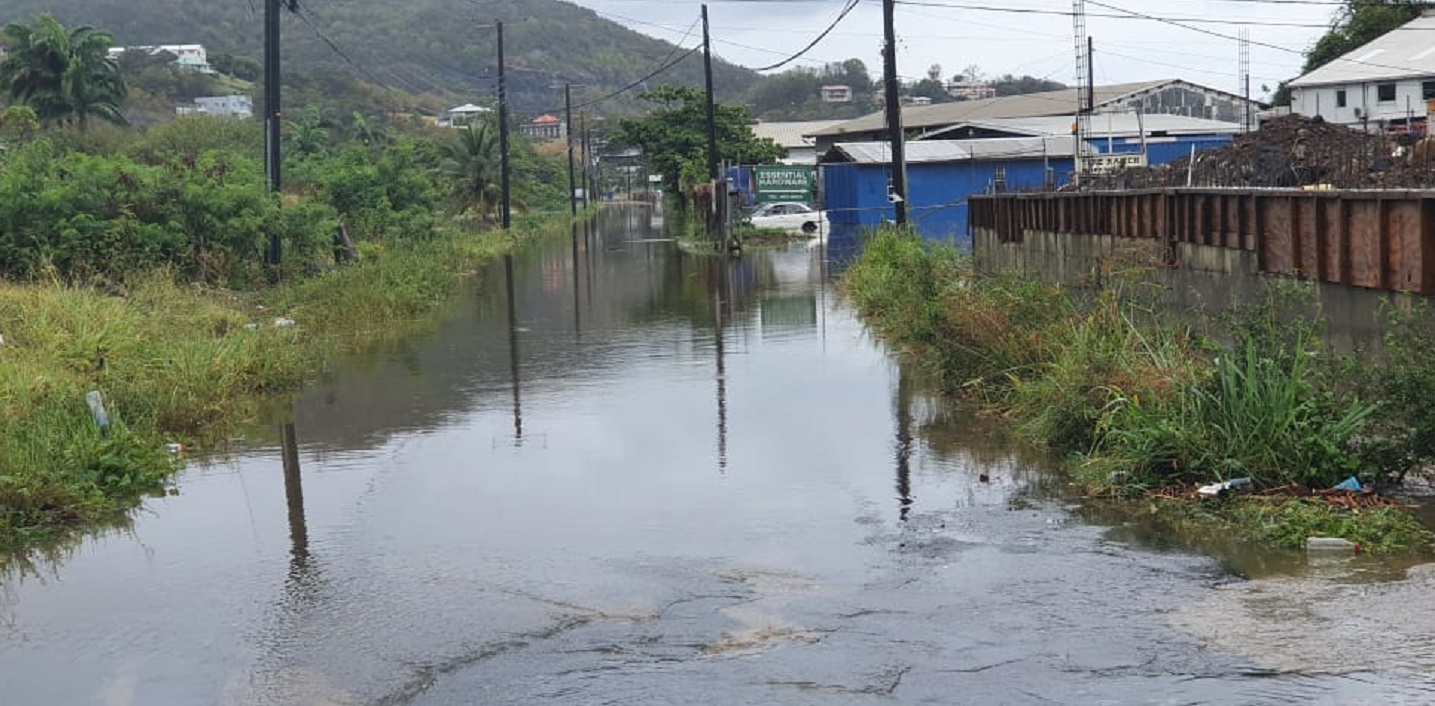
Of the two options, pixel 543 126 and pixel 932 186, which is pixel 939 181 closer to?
pixel 932 186

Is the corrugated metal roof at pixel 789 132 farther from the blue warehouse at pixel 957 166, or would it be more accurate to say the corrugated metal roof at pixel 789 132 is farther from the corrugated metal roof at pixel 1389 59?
the blue warehouse at pixel 957 166

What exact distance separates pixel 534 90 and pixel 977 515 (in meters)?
165

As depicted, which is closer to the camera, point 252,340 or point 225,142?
point 252,340

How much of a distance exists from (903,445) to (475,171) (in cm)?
5463

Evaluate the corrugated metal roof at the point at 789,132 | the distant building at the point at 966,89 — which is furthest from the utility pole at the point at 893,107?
the distant building at the point at 966,89

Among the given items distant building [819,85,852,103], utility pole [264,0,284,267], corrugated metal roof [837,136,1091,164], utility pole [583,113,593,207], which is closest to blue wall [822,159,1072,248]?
corrugated metal roof [837,136,1091,164]

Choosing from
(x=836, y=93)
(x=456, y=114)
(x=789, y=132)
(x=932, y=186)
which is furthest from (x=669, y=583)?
(x=836, y=93)

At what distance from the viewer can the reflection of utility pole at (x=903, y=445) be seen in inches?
433

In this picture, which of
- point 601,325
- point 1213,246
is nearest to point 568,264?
Answer: point 601,325

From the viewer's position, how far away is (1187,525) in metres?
9.85

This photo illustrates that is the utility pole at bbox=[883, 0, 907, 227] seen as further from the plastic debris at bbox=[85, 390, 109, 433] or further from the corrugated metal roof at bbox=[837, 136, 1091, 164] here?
the plastic debris at bbox=[85, 390, 109, 433]

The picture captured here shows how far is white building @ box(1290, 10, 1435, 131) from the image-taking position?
2108 inches

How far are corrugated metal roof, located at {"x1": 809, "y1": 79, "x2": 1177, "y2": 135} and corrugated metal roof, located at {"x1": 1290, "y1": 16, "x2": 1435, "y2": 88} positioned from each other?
9.62 meters

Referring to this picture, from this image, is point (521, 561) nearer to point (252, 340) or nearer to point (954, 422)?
point (954, 422)
